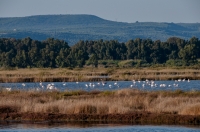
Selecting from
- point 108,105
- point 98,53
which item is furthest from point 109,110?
point 98,53

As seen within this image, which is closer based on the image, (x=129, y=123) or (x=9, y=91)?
(x=129, y=123)

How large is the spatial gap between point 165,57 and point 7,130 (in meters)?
106

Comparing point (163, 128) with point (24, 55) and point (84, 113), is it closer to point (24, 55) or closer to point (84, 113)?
point (84, 113)

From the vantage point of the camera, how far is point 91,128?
2603cm

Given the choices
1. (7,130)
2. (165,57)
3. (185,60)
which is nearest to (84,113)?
(7,130)

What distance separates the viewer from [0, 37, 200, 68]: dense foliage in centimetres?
10638

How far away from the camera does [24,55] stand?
106312 mm

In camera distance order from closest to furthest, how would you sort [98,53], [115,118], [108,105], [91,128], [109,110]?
[91,128], [115,118], [109,110], [108,105], [98,53]

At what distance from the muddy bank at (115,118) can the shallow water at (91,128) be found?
44.5 inches

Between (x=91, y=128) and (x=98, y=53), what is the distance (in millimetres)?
113100

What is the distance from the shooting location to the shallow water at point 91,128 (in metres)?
25.1

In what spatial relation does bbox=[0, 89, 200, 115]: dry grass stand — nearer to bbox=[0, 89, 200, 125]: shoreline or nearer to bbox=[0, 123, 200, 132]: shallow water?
bbox=[0, 89, 200, 125]: shoreline

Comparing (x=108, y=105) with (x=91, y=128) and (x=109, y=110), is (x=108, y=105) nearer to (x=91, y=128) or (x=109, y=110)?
(x=109, y=110)

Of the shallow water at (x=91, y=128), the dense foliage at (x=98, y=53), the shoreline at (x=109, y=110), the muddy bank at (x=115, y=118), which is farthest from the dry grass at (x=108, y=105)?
the dense foliage at (x=98, y=53)
